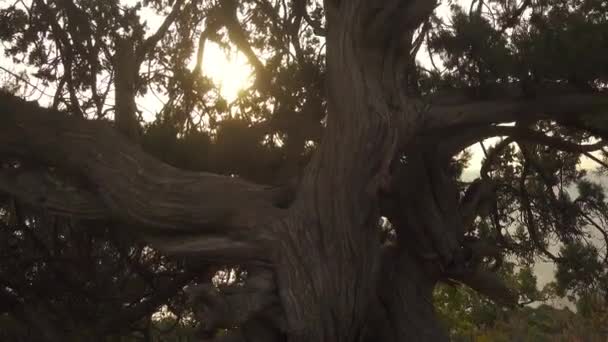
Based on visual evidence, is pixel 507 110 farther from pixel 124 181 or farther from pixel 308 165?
pixel 124 181

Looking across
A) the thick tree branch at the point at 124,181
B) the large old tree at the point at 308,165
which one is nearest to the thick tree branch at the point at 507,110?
the large old tree at the point at 308,165

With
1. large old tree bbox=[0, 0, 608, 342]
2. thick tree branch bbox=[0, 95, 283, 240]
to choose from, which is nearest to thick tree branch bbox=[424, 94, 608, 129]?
→ large old tree bbox=[0, 0, 608, 342]

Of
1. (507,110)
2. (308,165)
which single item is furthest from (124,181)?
(507,110)

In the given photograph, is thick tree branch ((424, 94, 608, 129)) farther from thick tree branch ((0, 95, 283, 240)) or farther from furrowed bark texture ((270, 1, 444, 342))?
thick tree branch ((0, 95, 283, 240))

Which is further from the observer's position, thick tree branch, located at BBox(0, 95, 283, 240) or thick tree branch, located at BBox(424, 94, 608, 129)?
thick tree branch, located at BBox(424, 94, 608, 129)

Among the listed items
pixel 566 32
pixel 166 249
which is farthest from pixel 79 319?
pixel 566 32

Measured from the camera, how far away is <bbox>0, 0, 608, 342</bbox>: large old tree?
467 cm

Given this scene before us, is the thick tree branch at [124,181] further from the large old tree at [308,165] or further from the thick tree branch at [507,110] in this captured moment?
the thick tree branch at [507,110]

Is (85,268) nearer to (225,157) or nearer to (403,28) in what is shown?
(225,157)

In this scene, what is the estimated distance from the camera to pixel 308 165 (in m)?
5.03

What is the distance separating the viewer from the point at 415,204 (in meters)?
5.59

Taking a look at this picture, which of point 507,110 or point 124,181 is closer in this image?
point 124,181

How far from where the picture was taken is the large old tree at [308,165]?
467cm

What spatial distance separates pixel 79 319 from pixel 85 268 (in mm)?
508
